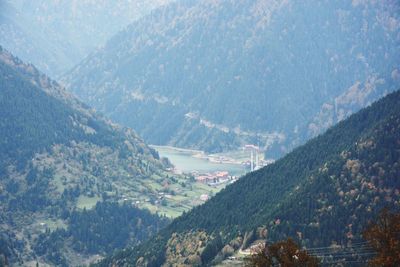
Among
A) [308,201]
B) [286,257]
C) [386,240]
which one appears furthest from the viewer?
[308,201]

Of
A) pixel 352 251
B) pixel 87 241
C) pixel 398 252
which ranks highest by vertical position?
pixel 87 241

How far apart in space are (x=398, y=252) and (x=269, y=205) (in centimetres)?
7668

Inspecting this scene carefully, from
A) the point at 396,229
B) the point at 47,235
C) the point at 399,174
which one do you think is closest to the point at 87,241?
the point at 47,235

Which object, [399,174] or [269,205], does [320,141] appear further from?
[399,174]

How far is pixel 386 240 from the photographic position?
220 ft

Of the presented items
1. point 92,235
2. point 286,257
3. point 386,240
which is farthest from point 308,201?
point 92,235

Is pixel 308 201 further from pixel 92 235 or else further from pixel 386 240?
pixel 92 235

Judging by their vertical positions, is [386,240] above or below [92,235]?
below

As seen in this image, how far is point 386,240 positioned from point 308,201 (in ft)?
201

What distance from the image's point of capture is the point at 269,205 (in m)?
141

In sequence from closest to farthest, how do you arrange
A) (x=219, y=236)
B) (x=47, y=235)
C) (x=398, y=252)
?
(x=398, y=252) → (x=219, y=236) → (x=47, y=235)

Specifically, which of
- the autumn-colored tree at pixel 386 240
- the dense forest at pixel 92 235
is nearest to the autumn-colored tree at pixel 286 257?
the autumn-colored tree at pixel 386 240

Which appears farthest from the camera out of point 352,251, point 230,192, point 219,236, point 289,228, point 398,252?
point 230,192

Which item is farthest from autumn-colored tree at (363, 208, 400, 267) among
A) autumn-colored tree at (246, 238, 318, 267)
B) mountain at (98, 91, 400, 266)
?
mountain at (98, 91, 400, 266)
